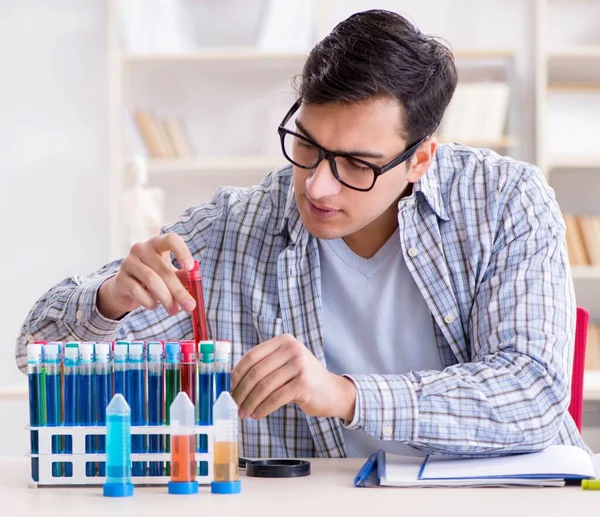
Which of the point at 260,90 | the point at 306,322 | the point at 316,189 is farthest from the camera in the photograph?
the point at 260,90

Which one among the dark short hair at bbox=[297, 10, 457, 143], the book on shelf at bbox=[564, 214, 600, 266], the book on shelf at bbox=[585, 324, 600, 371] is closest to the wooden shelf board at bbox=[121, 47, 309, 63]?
the book on shelf at bbox=[564, 214, 600, 266]

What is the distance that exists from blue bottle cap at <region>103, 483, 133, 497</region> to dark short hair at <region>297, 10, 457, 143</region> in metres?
0.66

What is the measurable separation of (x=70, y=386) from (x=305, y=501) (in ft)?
→ 1.04

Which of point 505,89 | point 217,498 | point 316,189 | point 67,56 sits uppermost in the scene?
point 67,56

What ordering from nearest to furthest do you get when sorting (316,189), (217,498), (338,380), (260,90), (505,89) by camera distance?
1. (217,498)
2. (338,380)
3. (316,189)
4. (505,89)
5. (260,90)

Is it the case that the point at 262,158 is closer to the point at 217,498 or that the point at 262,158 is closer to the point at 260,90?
the point at 260,90

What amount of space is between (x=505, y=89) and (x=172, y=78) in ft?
4.27

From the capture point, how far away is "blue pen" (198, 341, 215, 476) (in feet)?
3.73

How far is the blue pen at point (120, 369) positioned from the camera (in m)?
1.17

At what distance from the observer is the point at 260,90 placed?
3832 mm

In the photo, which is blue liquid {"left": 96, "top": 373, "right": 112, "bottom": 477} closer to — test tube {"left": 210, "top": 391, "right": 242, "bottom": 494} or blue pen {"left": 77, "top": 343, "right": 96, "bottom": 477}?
blue pen {"left": 77, "top": 343, "right": 96, "bottom": 477}

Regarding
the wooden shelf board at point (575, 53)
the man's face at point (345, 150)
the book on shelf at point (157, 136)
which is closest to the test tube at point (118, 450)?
the man's face at point (345, 150)

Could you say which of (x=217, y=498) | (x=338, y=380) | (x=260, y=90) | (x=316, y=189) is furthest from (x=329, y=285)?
(x=260, y=90)

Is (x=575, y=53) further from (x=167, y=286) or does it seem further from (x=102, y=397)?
(x=102, y=397)
